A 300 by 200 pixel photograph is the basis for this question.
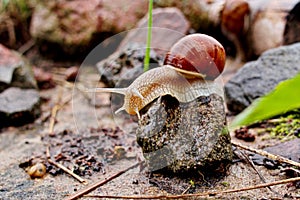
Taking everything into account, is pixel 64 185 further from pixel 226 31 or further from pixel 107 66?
pixel 226 31

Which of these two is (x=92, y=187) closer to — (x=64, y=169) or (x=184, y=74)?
(x=64, y=169)

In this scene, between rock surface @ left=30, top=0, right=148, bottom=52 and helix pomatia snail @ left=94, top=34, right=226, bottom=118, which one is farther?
rock surface @ left=30, top=0, right=148, bottom=52

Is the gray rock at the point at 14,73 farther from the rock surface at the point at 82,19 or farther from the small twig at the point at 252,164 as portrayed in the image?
the small twig at the point at 252,164

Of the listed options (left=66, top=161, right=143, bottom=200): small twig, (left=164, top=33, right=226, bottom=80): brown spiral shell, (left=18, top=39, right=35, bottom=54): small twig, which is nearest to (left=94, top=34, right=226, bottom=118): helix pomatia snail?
(left=164, top=33, right=226, bottom=80): brown spiral shell

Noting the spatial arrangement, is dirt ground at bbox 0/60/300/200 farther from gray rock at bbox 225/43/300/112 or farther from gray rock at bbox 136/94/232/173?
gray rock at bbox 225/43/300/112

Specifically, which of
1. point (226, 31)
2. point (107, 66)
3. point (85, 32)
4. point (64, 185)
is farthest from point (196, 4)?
point (64, 185)

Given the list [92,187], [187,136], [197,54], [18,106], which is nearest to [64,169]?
[92,187]
